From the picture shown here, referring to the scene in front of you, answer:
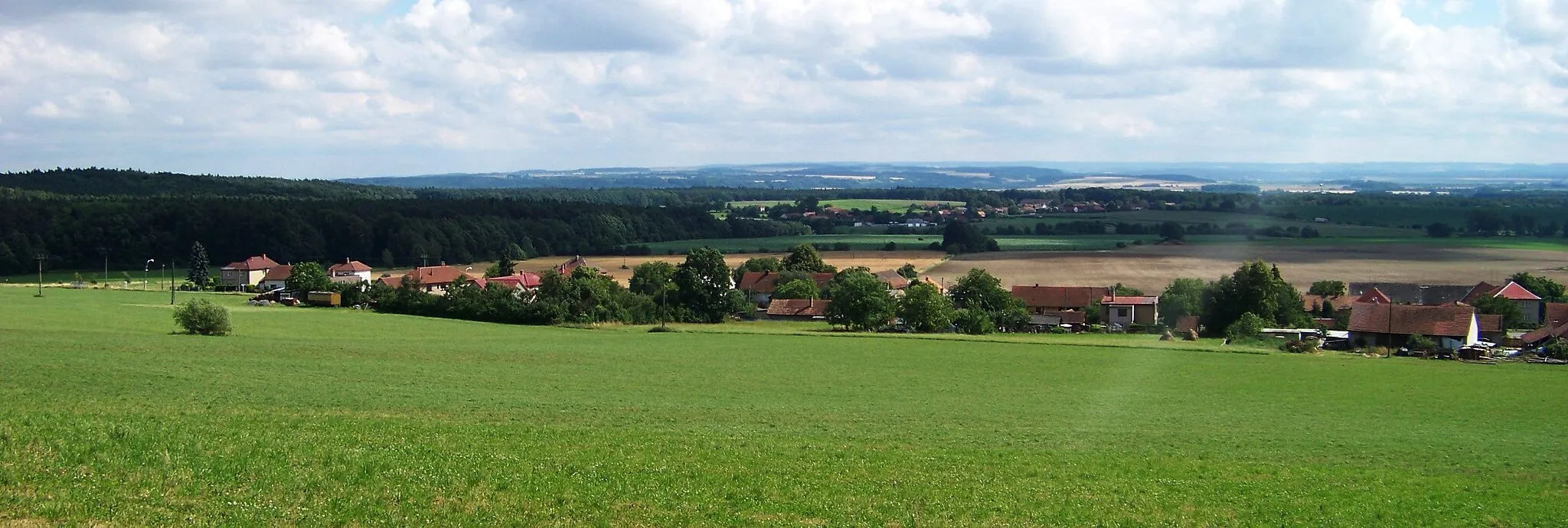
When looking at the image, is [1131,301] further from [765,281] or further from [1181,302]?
[765,281]

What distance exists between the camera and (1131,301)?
63781mm

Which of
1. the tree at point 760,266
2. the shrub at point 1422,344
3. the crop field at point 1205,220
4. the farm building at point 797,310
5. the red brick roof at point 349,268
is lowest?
the farm building at point 797,310

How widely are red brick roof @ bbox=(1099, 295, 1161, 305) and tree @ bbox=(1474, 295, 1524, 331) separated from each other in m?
14.7

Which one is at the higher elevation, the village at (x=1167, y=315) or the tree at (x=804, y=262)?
the tree at (x=804, y=262)

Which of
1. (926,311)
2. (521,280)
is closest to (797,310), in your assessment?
(926,311)

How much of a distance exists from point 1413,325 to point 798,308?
30.8 meters

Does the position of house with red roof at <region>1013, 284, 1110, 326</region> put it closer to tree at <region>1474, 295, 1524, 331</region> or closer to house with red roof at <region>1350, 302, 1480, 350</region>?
house with red roof at <region>1350, 302, 1480, 350</region>

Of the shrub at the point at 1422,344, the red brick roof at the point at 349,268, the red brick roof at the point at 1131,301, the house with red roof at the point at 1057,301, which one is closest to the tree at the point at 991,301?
the house with red roof at the point at 1057,301

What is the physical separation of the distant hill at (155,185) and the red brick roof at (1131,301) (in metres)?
108

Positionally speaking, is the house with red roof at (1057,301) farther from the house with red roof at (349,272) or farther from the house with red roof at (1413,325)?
the house with red roof at (349,272)

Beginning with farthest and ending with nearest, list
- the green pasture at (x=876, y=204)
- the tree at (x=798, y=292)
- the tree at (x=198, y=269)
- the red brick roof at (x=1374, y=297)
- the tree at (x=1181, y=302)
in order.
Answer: the green pasture at (x=876, y=204) → the tree at (x=198, y=269) → the tree at (x=798, y=292) → the tree at (x=1181, y=302) → the red brick roof at (x=1374, y=297)

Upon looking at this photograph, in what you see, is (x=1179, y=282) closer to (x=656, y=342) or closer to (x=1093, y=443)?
(x=656, y=342)

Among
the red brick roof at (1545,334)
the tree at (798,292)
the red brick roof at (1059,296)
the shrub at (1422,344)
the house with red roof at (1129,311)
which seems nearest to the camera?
the shrub at (1422,344)

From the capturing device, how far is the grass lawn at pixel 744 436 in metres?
13.3
